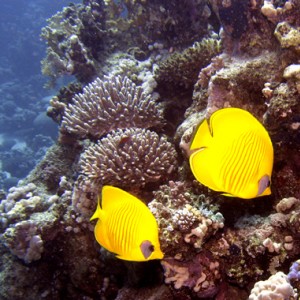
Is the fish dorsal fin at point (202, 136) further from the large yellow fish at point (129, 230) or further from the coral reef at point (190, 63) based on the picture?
the coral reef at point (190, 63)

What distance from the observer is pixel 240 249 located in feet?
9.11

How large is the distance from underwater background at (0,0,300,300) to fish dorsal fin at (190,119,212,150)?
0.01m

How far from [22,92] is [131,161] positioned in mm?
24539

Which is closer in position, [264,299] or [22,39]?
[264,299]

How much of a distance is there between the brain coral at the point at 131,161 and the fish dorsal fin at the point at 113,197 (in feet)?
4.51

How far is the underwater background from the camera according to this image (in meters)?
2.72

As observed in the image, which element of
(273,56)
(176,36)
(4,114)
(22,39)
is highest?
(22,39)

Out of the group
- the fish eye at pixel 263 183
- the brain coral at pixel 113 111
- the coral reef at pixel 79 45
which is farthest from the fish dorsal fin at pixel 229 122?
the coral reef at pixel 79 45

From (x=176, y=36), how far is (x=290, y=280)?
18.2 feet

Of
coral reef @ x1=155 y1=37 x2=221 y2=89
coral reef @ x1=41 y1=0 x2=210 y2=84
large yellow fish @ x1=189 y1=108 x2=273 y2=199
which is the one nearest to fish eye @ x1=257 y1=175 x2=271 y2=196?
large yellow fish @ x1=189 y1=108 x2=273 y2=199

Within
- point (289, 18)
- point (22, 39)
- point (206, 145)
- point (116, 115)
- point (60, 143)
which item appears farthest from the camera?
point (22, 39)

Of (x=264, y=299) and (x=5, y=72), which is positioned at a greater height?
(x=5, y=72)

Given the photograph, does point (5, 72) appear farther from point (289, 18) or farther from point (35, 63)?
point (289, 18)

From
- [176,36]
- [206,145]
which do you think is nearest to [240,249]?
[206,145]
